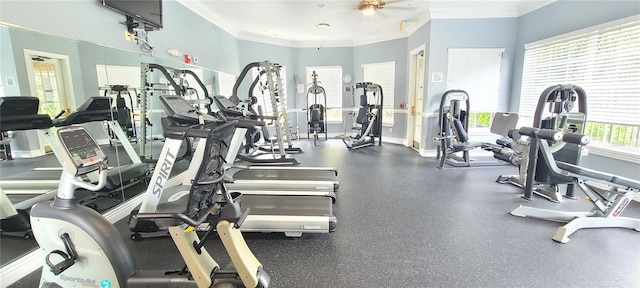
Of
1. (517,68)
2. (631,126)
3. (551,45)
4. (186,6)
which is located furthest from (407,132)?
(186,6)

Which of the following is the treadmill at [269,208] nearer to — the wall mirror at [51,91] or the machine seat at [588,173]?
the wall mirror at [51,91]

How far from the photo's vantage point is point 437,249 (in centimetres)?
237

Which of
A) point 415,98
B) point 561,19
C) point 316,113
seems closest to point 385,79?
point 415,98

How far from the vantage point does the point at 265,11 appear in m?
5.20

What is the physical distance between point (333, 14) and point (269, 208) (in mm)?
4215

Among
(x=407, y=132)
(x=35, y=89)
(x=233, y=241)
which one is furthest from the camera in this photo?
(x=407, y=132)

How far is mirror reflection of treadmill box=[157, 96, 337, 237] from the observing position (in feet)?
8.20

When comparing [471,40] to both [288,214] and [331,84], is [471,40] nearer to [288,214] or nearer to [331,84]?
[331,84]

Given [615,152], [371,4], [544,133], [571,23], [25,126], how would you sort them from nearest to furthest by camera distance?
[25,126]
[544,133]
[615,152]
[571,23]
[371,4]

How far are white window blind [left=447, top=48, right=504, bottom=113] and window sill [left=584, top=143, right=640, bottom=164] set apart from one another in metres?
1.87

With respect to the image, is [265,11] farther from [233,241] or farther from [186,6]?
[233,241]

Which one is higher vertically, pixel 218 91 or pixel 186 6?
pixel 186 6

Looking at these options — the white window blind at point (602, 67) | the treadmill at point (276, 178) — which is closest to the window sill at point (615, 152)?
the white window blind at point (602, 67)

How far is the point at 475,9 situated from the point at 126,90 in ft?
19.3
